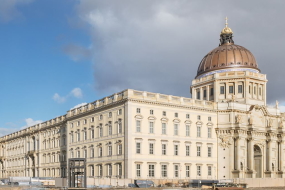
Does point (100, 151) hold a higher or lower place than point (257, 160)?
higher

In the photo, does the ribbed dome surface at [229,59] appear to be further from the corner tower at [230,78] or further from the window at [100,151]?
the window at [100,151]

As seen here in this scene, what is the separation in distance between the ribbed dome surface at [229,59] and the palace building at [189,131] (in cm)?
22

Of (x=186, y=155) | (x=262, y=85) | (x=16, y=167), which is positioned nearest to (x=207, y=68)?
(x=262, y=85)

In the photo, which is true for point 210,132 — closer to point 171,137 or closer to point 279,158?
point 171,137

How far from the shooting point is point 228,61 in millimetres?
101750

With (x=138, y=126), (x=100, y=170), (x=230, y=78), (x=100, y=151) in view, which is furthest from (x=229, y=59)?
(x=100, y=170)

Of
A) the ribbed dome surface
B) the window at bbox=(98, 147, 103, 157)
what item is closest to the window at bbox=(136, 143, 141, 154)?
the window at bbox=(98, 147, 103, 157)

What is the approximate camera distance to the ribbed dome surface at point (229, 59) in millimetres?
101312

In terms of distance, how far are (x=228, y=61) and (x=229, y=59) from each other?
0.53 m

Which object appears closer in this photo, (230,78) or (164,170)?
(164,170)

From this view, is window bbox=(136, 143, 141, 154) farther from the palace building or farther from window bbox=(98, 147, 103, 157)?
window bbox=(98, 147, 103, 157)

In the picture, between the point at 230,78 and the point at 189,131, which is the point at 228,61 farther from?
the point at 189,131

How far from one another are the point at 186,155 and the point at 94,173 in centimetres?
1789

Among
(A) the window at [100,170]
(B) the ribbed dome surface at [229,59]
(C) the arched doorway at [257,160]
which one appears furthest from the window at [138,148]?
(B) the ribbed dome surface at [229,59]
